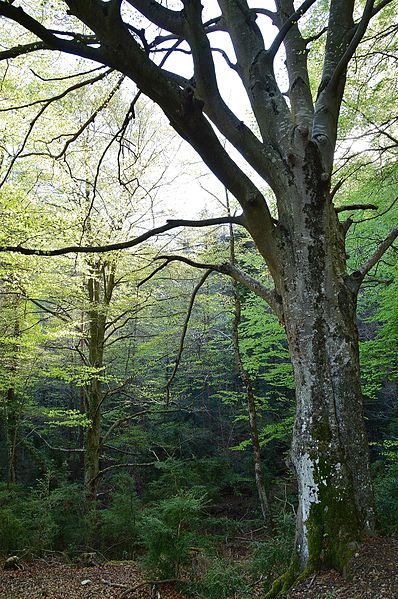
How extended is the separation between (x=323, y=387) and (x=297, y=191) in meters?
1.47

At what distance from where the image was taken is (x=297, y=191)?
3074 mm

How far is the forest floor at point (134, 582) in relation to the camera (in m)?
2.06

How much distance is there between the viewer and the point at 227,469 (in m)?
13.6

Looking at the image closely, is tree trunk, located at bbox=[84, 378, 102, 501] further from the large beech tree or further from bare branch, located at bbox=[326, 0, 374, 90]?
bare branch, located at bbox=[326, 0, 374, 90]

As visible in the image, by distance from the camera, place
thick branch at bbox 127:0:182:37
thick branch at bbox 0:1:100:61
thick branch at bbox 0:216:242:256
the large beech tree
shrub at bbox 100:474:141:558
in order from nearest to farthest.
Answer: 1. thick branch at bbox 0:1:100:61
2. the large beech tree
3. thick branch at bbox 0:216:242:256
4. thick branch at bbox 127:0:182:37
5. shrub at bbox 100:474:141:558

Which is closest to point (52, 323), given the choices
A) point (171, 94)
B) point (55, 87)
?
point (55, 87)

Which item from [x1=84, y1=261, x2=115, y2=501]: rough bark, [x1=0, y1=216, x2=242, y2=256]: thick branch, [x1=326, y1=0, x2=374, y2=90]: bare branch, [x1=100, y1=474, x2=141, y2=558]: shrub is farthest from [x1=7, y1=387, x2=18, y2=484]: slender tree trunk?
[x1=326, y1=0, x2=374, y2=90]: bare branch

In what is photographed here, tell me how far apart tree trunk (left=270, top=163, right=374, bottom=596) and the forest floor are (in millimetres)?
119

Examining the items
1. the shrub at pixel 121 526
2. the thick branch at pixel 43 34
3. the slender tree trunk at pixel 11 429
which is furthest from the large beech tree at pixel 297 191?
the slender tree trunk at pixel 11 429

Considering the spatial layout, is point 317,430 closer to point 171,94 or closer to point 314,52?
point 171,94

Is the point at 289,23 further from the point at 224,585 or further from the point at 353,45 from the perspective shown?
the point at 224,585

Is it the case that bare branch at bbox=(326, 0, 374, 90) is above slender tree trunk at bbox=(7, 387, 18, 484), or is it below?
above

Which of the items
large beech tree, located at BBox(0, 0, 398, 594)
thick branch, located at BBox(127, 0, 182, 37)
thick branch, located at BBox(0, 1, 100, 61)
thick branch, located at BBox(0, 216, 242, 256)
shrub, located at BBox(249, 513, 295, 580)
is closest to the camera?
thick branch, located at BBox(0, 1, 100, 61)

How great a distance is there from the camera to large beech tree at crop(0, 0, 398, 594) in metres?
2.40
